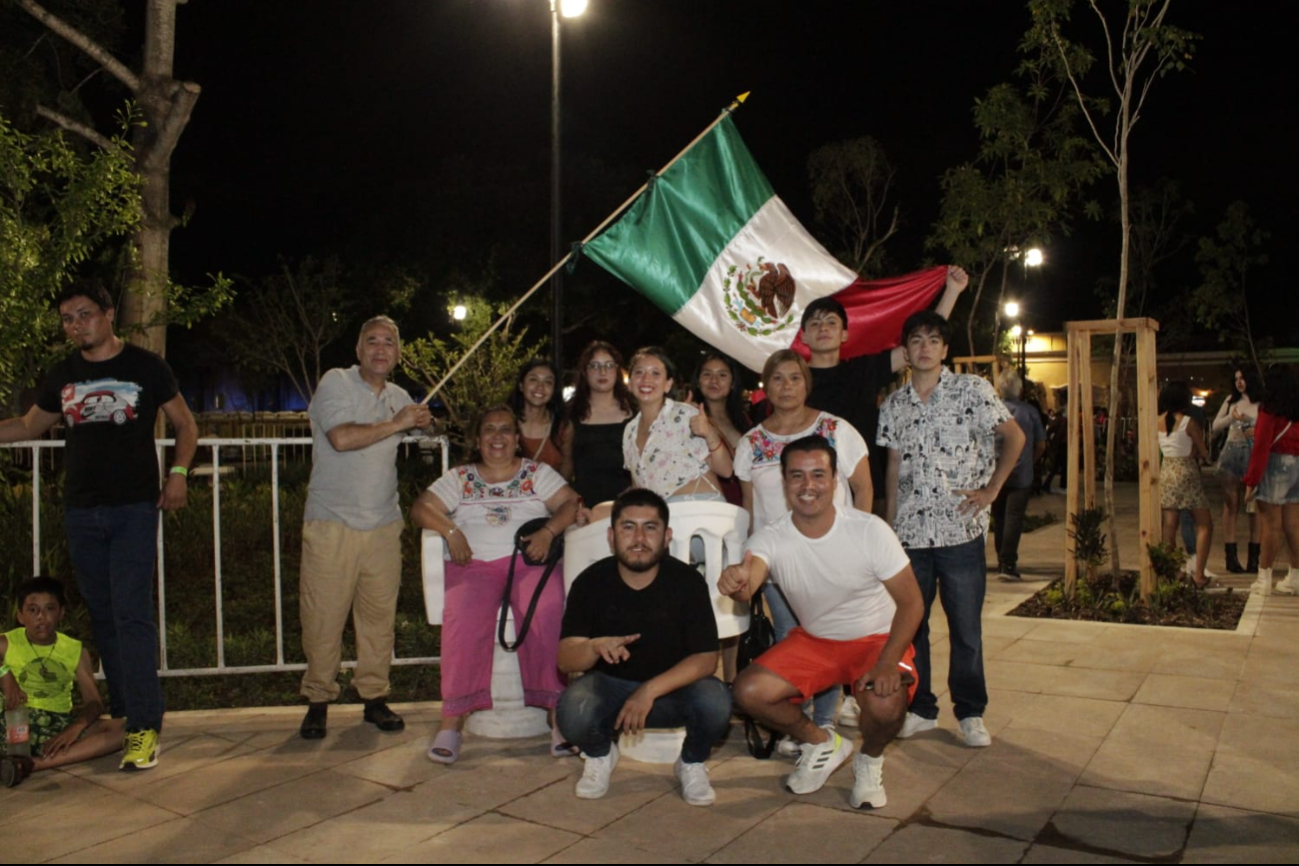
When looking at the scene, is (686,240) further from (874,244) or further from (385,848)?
(874,244)

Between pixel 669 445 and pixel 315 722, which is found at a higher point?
pixel 669 445

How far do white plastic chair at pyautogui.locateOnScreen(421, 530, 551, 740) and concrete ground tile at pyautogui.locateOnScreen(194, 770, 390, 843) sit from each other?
76cm

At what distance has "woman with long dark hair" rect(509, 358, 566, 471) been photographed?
17.5 ft

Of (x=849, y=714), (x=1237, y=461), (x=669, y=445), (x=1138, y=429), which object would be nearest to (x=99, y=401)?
(x=669, y=445)

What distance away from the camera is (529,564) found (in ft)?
16.3

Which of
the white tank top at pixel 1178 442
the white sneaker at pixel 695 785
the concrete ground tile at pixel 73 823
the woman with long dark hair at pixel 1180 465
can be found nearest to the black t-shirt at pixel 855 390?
the white sneaker at pixel 695 785

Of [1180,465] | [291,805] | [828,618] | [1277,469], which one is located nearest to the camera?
[291,805]

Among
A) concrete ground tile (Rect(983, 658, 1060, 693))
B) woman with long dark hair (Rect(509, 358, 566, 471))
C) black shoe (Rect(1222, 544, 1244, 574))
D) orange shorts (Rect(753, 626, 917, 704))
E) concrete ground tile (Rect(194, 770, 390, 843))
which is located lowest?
concrete ground tile (Rect(194, 770, 390, 843))

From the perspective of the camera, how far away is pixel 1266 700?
526 centimetres

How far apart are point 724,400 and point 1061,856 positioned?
2643 millimetres

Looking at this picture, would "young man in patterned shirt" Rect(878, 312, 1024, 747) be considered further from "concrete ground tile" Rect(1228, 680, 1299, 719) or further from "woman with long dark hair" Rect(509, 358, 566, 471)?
"woman with long dark hair" Rect(509, 358, 566, 471)

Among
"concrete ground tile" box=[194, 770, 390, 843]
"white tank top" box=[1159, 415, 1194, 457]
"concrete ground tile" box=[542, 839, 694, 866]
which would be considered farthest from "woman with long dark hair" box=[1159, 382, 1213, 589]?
"concrete ground tile" box=[194, 770, 390, 843]

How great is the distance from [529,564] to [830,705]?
1499 millimetres

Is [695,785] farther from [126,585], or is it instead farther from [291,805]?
[126,585]
